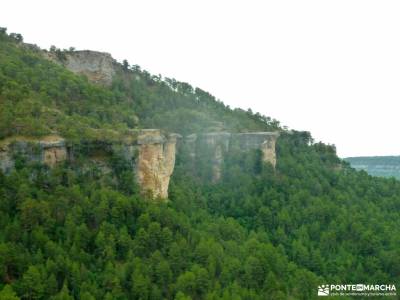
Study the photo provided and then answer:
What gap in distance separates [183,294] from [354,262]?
20.0 metres

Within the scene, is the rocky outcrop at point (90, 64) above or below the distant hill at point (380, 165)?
above

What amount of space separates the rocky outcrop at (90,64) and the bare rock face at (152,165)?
24.0m

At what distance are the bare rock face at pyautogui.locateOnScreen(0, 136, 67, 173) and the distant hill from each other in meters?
126

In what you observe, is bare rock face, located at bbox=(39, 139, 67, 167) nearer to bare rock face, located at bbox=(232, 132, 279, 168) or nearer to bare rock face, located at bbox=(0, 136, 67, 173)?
bare rock face, located at bbox=(0, 136, 67, 173)

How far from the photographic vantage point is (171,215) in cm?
4112

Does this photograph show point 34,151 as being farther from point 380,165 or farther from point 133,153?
point 380,165

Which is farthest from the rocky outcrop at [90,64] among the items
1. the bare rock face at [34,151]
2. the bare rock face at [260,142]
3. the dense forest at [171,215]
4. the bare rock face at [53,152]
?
the bare rock face at [34,151]

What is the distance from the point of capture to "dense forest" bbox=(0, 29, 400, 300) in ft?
111

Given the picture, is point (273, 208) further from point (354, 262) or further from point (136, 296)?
point (136, 296)

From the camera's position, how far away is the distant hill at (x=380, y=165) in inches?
6176

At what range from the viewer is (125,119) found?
52.4m

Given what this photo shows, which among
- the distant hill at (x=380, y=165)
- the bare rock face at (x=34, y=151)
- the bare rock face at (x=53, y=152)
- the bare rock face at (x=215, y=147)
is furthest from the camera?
the distant hill at (x=380, y=165)

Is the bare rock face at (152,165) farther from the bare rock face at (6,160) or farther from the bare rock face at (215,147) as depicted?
the bare rock face at (215,147)

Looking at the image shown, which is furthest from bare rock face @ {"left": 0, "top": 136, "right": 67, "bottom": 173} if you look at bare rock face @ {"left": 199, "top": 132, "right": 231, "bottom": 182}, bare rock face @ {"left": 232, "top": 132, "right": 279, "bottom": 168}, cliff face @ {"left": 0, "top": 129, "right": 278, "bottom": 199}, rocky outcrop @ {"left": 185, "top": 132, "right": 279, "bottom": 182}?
bare rock face @ {"left": 232, "top": 132, "right": 279, "bottom": 168}
